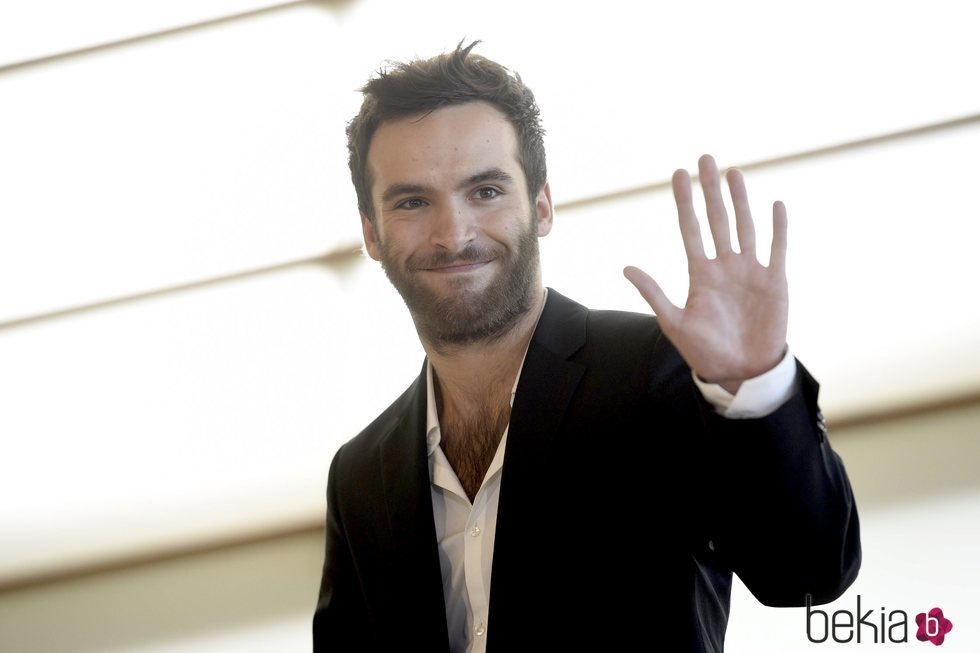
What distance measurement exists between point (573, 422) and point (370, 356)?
1.17m

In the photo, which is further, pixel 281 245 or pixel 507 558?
pixel 281 245

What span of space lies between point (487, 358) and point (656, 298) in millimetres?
665

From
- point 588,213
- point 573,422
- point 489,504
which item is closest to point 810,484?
point 573,422

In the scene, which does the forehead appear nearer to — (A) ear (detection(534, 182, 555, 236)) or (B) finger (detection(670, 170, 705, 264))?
(A) ear (detection(534, 182, 555, 236))

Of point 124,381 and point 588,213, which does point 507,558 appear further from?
point 124,381

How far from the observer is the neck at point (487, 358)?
218cm

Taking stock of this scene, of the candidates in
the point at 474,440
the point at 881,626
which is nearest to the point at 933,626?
the point at 881,626

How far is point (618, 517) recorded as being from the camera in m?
1.92

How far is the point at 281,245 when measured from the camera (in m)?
3.06

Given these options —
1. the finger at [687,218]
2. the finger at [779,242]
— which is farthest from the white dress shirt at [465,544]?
the finger at [779,242]

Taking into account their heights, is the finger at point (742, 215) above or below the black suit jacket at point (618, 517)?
above

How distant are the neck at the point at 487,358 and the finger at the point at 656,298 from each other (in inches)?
22.4

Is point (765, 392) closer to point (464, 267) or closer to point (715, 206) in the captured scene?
point (715, 206)

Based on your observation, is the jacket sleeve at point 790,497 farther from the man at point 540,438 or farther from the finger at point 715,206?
the finger at point 715,206
